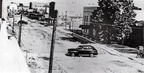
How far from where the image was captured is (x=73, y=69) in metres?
2.67

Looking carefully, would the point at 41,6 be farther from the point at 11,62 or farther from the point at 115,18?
the point at 115,18

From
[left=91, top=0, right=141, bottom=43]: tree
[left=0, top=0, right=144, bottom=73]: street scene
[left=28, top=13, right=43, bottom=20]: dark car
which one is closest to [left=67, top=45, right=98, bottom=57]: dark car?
[left=0, top=0, right=144, bottom=73]: street scene

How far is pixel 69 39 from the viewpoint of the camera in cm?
255

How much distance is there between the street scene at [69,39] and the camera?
7.02ft

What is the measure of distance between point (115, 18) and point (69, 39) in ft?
2.18

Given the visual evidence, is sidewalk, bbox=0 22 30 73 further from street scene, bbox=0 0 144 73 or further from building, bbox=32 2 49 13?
building, bbox=32 2 49 13

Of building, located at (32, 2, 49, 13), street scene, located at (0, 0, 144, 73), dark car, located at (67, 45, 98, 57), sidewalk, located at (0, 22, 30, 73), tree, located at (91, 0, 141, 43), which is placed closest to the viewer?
sidewalk, located at (0, 22, 30, 73)

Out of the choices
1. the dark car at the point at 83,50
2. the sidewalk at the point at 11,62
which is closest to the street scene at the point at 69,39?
the dark car at the point at 83,50

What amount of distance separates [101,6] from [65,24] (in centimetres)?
89

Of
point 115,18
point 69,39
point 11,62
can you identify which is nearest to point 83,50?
point 69,39

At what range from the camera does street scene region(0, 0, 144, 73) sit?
7.02 feet

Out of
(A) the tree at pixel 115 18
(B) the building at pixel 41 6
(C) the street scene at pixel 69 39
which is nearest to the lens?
(B) the building at pixel 41 6

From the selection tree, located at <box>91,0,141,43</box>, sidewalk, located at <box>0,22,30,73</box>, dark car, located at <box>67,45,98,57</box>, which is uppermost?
tree, located at <box>91,0,141,43</box>

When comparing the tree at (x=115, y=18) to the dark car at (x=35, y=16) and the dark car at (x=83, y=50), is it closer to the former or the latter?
the dark car at (x=83, y=50)
